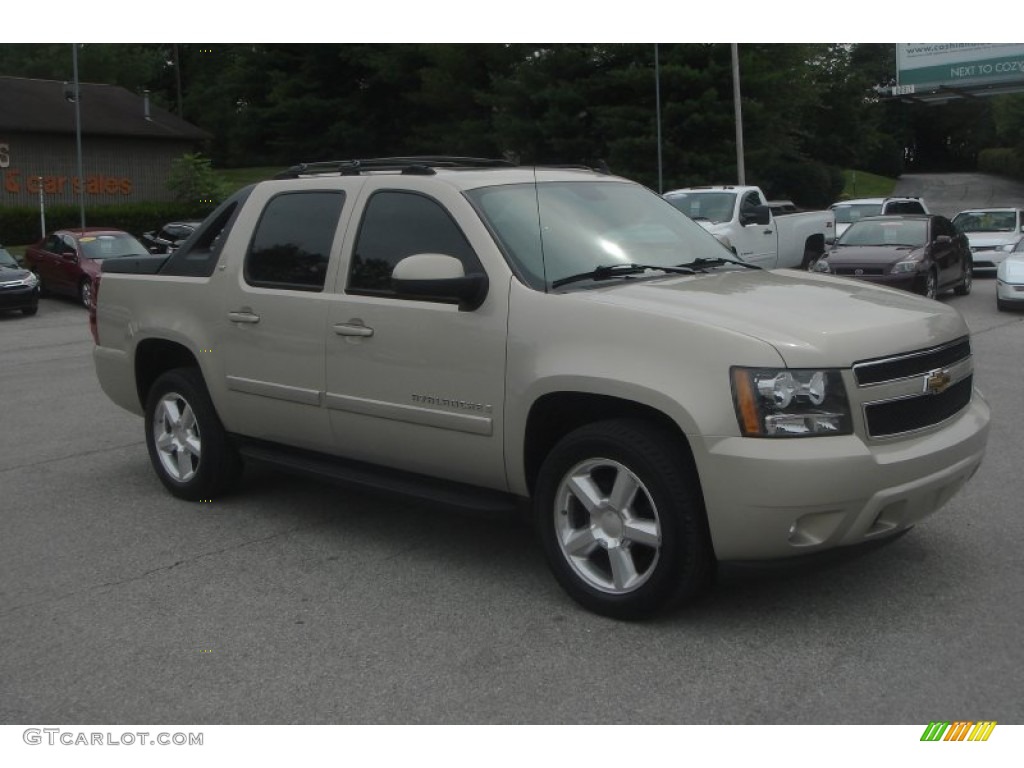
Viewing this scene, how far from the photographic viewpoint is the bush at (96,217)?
4009 centimetres

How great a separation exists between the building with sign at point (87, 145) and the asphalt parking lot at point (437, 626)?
1589 inches

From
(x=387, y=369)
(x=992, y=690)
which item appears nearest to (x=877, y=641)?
(x=992, y=690)

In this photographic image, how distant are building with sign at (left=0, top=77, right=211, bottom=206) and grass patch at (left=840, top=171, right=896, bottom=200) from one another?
109ft

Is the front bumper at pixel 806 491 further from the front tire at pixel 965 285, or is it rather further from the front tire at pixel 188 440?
the front tire at pixel 965 285

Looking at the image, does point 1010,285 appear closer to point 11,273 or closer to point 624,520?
point 624,520

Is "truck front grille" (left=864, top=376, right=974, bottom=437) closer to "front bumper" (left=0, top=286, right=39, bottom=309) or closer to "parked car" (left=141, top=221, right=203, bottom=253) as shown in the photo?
"front bumper" (left=0, top=286, right=39, bottom=309)

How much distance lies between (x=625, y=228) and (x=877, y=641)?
2.30 metres

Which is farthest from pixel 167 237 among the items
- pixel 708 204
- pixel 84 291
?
pixel 708 204

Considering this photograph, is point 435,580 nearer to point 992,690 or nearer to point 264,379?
point 264,379

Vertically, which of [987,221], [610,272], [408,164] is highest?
[987,221]

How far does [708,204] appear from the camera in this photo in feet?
70.6

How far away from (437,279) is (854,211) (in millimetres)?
28344

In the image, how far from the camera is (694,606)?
16.4 feet
